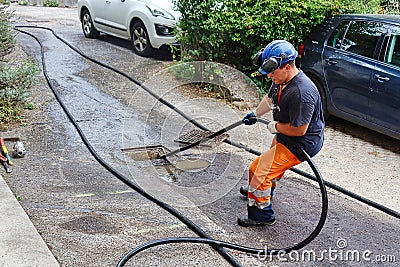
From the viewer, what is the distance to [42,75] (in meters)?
9.13

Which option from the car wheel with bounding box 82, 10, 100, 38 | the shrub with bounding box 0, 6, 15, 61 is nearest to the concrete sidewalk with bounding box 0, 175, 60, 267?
the shrub with bounding box 0, 6, 15, 61

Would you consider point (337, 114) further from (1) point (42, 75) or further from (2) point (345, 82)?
(1) point (42, 75)

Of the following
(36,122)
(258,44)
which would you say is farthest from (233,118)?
(36,122)

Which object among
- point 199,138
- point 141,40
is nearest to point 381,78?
point 199,138

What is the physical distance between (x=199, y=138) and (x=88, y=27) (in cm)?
699

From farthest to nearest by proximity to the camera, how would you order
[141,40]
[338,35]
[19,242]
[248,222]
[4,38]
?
[141,40] → [4,38] → [338,35] → [248,222] → [19,242]

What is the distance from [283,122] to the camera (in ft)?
13.7

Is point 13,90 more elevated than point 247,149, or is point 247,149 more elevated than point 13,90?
point 13,90

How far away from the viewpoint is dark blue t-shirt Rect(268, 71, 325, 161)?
3996 millimetres

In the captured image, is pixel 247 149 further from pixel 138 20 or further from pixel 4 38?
pixel 138 20

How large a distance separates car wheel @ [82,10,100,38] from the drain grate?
21.2ft

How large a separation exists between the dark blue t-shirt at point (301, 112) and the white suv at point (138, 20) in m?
6.13

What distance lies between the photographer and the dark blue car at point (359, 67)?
6664 millimetres

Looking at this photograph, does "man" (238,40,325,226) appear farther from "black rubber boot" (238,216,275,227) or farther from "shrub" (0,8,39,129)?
"shrub" (0,8,39,129)
